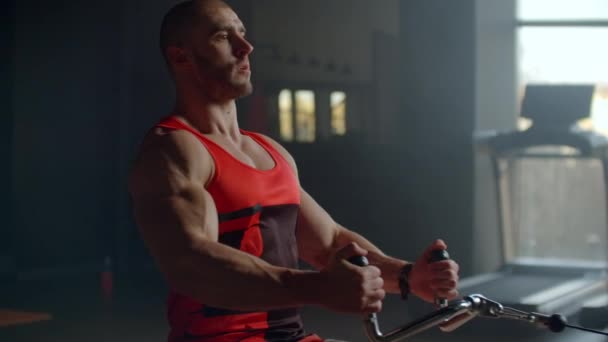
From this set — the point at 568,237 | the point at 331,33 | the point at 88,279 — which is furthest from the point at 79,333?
the point at 568,237

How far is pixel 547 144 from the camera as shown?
5035 mm

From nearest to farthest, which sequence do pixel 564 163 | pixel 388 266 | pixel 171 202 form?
pixel 171 202 < pixel 388 266 < pixel 564 163

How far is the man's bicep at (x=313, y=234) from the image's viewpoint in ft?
5.15

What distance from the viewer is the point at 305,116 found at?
611cm

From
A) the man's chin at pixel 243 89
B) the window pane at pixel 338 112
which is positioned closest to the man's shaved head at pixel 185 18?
the man's chin at pixel 243 89

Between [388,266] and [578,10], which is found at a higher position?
[578,10]

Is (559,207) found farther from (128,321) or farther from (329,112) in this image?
(128,321)

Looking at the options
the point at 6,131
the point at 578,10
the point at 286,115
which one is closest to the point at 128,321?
the point at 6,131

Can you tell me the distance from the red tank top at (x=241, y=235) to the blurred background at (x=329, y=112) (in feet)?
13.4

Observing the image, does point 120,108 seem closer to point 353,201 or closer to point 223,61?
point 353,201

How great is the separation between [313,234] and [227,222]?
26 centimetres

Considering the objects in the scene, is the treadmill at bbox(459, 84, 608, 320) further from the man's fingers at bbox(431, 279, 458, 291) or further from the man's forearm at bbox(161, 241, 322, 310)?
the man's forearm at bbox(161, 241, 322, 310)

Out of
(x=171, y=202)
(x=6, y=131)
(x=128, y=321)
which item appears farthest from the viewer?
(x=6, y=131)

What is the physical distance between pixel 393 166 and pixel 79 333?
2394 millimetres
